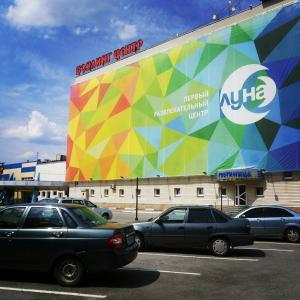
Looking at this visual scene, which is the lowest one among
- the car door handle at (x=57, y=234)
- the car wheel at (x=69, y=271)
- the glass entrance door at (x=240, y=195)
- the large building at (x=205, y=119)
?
the car wheel at (x=69, y=271)

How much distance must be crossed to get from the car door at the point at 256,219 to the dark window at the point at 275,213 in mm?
225

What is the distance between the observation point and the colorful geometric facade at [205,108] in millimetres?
33156

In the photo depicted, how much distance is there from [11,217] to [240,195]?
28.5 m

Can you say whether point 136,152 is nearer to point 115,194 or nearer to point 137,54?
point 115,194

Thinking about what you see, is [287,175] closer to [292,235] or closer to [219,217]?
[292,235]

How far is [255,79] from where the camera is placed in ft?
115

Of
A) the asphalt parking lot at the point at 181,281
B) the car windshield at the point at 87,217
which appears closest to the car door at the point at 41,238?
the car windshield at the point at 87,217

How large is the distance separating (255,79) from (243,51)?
317 centimetres

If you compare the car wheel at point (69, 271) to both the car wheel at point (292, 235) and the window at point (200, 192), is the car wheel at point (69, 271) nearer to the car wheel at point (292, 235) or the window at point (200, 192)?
the car wheel at point (292, 235)

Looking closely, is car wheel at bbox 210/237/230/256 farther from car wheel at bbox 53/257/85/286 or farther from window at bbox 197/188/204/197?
window at bbox 197/188/204/197

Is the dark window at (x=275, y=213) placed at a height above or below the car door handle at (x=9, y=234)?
above

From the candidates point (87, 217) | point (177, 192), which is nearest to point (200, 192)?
point (177, 192)

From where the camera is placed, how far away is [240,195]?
35250 mm

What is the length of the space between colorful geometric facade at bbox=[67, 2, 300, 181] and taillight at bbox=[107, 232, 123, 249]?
84.9 ft
